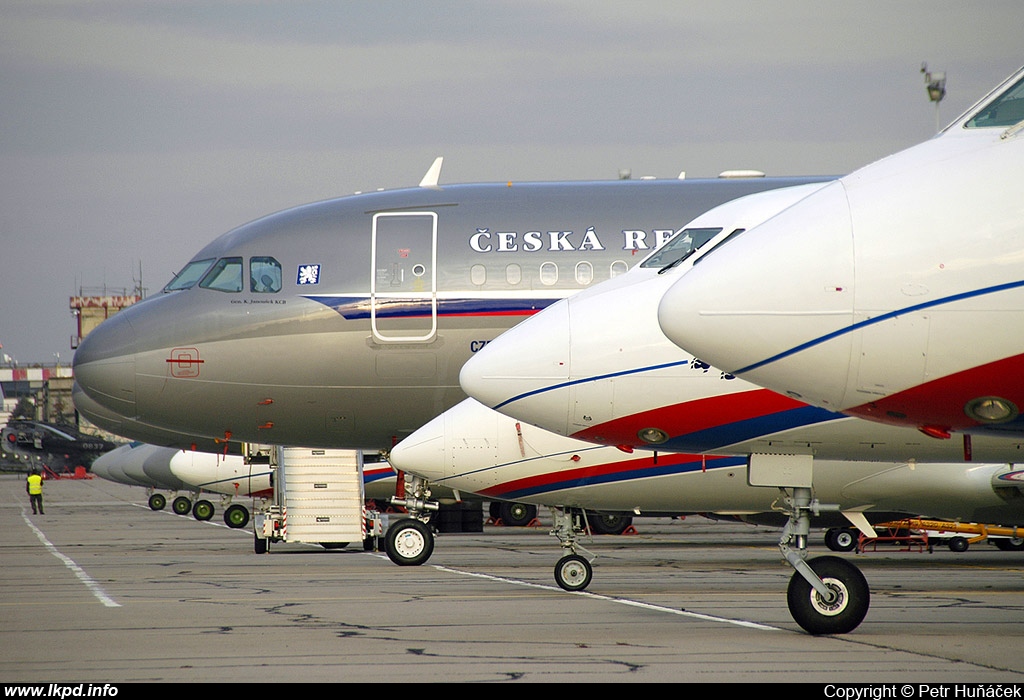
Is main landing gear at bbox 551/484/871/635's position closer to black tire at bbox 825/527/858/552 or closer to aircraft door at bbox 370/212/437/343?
aircraft door at bbox 370/212/437/343

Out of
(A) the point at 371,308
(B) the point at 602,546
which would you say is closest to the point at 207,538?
(B) the point at 602,546

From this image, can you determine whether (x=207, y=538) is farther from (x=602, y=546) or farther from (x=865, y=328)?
(x=865, y=328)

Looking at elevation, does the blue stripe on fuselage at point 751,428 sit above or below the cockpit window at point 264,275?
below

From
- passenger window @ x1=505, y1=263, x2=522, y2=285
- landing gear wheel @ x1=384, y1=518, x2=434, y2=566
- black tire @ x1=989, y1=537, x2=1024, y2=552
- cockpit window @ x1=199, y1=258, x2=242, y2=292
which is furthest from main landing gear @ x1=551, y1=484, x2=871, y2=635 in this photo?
black tire @ x1=989, y1=537, x2=1024, y2=552

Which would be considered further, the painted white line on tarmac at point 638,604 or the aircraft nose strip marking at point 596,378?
the aircraft nose strip marking at point 596,378

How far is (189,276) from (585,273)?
20.9 ft

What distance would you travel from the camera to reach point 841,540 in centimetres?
2502

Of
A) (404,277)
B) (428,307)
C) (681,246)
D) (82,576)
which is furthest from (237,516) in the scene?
(681,246)

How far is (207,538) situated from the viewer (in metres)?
32.2

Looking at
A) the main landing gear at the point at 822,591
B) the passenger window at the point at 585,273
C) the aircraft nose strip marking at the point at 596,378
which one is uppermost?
the passenger window at the point at 585,273

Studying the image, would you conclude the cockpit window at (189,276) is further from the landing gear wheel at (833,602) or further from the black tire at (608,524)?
the black tire at (608,524)

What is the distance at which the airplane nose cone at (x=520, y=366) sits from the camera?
503 inches

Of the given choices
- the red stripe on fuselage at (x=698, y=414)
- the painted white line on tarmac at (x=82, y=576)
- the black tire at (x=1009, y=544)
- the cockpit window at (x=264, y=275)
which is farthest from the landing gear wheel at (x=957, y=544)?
the painted white line on tarmac at (x=82, y=576)

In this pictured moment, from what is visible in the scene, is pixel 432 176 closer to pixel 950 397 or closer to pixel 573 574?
pixel 573 574
